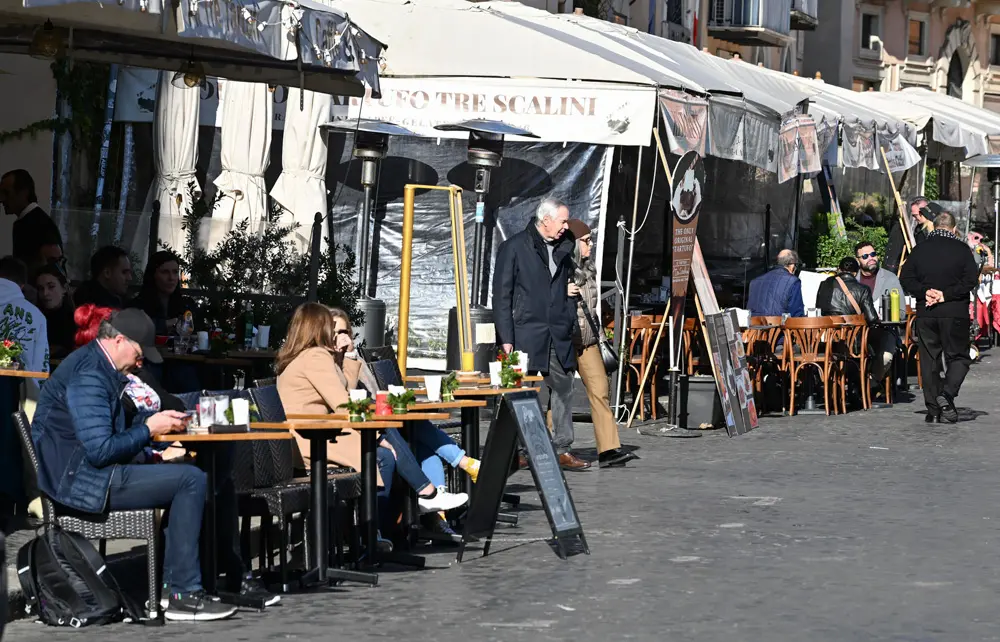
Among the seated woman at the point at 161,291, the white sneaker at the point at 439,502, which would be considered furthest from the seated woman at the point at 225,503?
the seated woman at the point at 161,291

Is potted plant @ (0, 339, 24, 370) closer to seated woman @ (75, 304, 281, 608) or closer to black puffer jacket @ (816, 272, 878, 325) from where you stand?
seated woman @ (75, 304, 281, 608)

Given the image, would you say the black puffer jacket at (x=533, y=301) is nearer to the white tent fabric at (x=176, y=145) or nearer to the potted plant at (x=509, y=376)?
the potted plant at (x=509, y=376)

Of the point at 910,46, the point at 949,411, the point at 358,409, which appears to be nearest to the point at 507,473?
the point at 358,409

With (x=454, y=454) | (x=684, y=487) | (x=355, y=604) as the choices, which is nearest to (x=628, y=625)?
(x=355, y=604)

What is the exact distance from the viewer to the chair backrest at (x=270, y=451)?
8.57 metres

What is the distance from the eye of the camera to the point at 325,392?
918 centimetres

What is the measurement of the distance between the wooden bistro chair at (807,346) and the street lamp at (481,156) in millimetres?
2990

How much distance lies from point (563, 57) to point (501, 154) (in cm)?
122

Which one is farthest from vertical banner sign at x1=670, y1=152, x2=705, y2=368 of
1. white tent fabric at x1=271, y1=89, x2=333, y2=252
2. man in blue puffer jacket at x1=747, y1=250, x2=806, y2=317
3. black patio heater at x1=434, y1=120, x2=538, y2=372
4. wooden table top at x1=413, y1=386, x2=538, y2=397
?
wooden table top at x1=413, y1=386, x2=538, y2=397

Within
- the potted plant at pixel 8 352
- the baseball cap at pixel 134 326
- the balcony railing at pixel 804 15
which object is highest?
the balcony railing at pixel 804 15

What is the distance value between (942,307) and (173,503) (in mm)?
10388

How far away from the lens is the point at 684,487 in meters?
12.0

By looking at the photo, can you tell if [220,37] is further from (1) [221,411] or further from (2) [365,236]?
(2) [365,236]

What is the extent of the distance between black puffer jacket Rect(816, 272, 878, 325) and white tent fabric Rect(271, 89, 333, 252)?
198 inches
